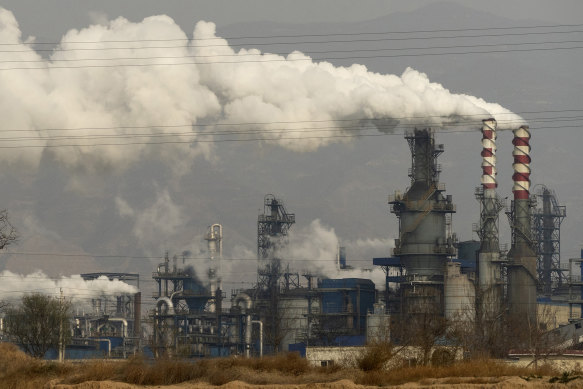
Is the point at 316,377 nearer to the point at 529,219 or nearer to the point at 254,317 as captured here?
the point at 529,219

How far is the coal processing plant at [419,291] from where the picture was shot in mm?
82750

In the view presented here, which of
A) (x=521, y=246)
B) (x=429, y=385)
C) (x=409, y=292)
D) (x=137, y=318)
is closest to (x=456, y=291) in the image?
(x=409, y=292)

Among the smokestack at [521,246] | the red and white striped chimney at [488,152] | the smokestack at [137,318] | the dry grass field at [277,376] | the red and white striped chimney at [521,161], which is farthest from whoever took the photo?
the smokestack at [137,318]

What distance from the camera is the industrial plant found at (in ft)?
271

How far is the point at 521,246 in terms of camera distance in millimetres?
88500

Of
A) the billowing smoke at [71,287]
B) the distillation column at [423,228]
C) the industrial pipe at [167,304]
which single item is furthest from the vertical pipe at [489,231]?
the billowing smoke at [71,287]

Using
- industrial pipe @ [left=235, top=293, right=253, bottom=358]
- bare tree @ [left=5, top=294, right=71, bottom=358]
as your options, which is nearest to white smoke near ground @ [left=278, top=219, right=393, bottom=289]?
industrial pipe @ [left=235, top=293, right=253, bottom=358]

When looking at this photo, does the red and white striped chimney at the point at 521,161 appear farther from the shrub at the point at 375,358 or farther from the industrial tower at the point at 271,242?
the shrub at the point at 375,358

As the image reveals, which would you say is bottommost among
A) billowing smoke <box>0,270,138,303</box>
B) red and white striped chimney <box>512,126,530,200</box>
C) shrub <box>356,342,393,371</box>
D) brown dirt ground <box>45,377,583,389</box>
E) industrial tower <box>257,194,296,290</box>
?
brown dirt ground <box>45,377,583,389</box>

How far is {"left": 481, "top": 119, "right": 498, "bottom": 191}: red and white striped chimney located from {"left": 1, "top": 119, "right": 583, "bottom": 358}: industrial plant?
95 mm

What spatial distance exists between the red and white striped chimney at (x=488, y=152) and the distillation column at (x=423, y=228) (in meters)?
3.94

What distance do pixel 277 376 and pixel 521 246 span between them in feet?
198

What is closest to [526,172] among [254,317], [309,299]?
[309,299]

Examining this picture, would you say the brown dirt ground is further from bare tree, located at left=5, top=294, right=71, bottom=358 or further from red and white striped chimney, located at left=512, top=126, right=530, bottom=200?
red and white striped chimney, located at left=512, top=126, right=530, bottom=200
